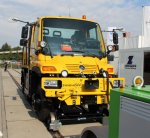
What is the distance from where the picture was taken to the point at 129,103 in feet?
11.8

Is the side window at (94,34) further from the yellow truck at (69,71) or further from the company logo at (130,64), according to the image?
the company logo at (130,64)

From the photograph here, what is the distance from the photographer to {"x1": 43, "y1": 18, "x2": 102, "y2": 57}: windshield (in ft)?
29.3

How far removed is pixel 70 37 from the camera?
30.5 ft

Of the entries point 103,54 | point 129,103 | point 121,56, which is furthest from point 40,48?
point 121,56

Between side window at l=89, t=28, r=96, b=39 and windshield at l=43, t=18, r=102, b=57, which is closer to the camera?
windshield at l=43, t=18, r=102, b=57

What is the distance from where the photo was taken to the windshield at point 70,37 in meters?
8.95

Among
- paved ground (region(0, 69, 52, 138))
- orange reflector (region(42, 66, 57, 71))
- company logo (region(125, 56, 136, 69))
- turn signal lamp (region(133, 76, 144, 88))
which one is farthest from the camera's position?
company logo (region(125, 56, 136, 69))

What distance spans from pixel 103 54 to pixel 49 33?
1596 mm

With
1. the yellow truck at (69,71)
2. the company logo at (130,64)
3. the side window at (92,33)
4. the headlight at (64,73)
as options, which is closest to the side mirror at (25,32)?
the yellow truck at (69,71)

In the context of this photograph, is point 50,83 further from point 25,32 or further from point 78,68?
point 25,32

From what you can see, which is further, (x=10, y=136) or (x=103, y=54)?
(x=103, y=54)

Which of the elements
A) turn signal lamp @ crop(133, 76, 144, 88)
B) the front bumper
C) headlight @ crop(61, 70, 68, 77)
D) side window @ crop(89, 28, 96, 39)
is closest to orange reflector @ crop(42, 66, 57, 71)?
headlight @ crop(61, 70, 68, 77)

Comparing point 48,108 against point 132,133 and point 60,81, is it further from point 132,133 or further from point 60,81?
point 132,133

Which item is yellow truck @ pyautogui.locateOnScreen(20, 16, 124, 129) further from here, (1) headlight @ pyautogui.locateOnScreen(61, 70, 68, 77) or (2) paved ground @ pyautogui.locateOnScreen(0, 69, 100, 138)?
(2) paved ground @ pyautogui.locateOnScreen(0, 69, 100, 138)
